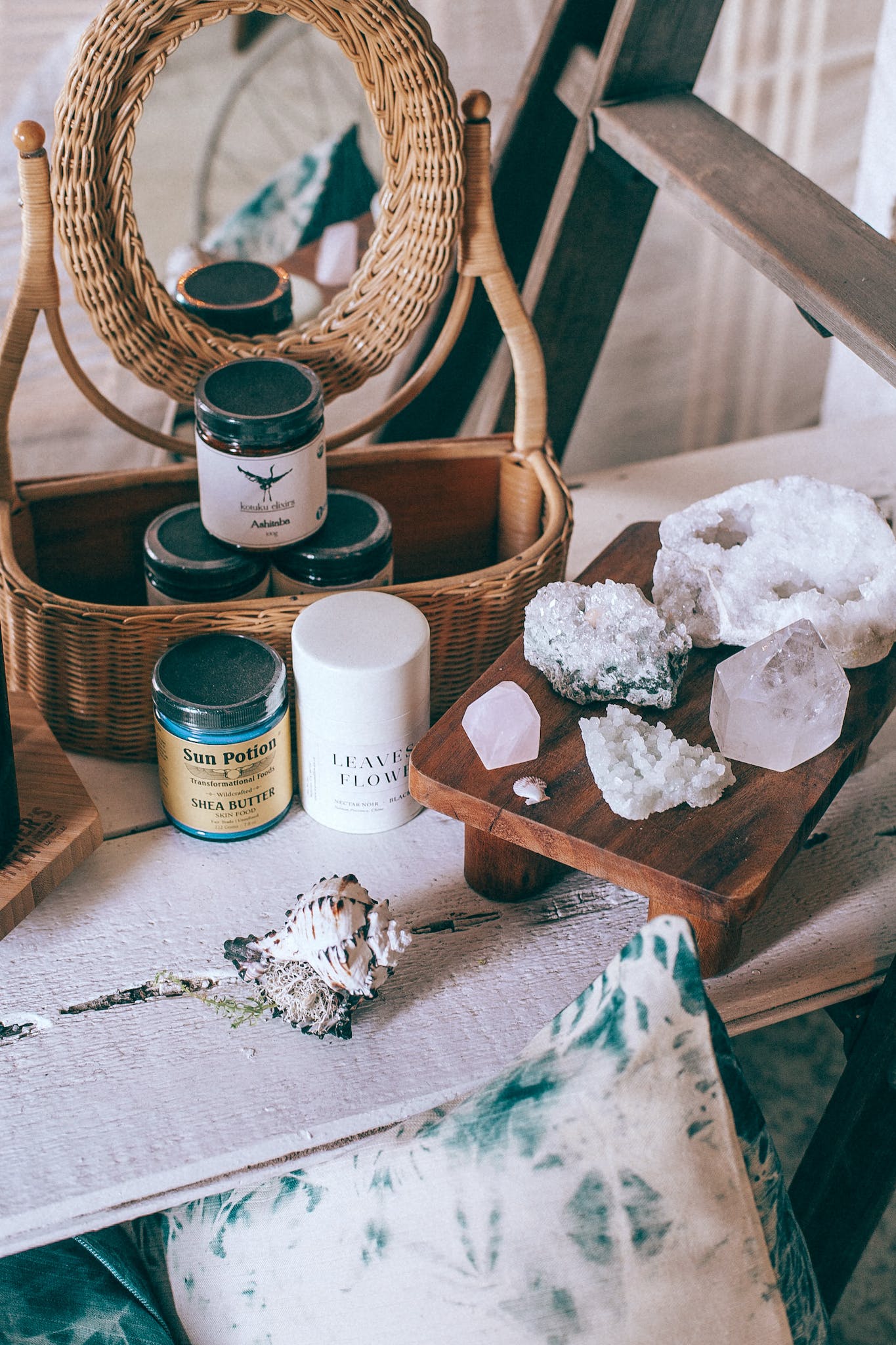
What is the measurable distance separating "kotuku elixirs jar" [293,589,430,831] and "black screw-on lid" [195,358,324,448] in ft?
0.32

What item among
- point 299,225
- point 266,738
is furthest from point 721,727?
point 299,225

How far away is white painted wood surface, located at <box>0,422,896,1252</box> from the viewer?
556 mm

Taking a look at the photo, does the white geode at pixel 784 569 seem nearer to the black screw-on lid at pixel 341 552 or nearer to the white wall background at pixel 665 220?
the black screw-on lid at pixel 341 552

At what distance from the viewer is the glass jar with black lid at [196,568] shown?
706 mm

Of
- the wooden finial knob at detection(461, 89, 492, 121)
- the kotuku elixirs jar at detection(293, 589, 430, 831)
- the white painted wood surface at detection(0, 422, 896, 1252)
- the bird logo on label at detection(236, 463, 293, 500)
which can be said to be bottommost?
the white painted wood surface at detection(0, 422, 896, 1252)

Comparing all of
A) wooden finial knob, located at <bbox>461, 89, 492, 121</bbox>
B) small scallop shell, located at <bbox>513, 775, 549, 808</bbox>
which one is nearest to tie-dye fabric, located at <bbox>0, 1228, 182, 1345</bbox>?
small scallop shell, located at <bbox>513, 775, 549, 808</bbox>

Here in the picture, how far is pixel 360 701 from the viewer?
0.64 m

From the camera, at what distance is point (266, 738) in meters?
0.65

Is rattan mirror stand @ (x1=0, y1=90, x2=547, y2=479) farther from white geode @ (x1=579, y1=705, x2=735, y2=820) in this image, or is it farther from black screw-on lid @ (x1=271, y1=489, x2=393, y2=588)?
white geode @ (x1=579, y1=705, x2=735, y2=820)

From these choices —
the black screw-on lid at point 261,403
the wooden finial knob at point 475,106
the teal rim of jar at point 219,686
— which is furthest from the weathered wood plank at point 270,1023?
the wooden finial knob at point 475,106

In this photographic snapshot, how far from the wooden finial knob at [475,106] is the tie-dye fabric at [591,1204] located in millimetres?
504

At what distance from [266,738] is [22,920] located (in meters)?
0.17

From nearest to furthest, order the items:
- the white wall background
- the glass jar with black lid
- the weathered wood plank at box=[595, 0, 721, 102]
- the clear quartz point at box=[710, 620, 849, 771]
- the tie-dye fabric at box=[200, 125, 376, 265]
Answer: the clear quartz point at box=[710, 620, 849, 771]
the glass jar with black lid
the weathered wood plank at box=[595, 0, 721, 102]
the tie-dye fabric at box=[200, 125, 376, 265]
the white wall background

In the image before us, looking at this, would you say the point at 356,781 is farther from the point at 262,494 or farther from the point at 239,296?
the point at 239,296
